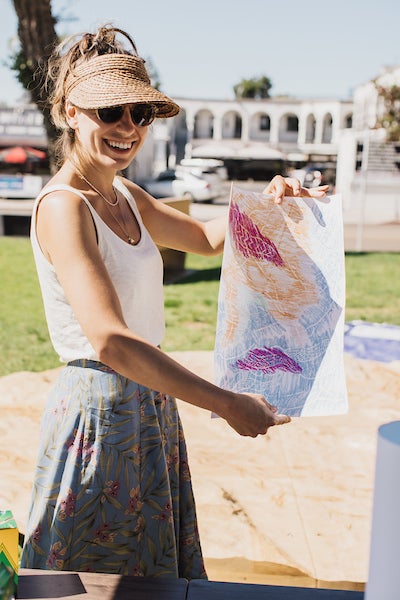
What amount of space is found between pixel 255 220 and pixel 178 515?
2.45ft

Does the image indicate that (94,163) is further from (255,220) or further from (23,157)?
(23,157)

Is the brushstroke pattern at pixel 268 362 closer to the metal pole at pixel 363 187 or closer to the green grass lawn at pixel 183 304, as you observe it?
the green grass lawn at pixel 183 304

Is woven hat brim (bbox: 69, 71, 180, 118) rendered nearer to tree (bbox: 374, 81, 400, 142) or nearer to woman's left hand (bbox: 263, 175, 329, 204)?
woman's left hand (bbox: 263, 175, 329, 204)

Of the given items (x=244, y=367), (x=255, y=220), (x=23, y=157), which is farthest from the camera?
(x=23, y=157)

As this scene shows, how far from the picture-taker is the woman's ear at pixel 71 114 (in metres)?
1.54

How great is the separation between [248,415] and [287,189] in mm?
725

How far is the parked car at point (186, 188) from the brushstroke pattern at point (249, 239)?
23.6 meters

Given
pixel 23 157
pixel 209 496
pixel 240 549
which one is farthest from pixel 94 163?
pixel 23 157

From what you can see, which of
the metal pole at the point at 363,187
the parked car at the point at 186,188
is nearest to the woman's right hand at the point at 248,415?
the metal pole at the point at 363,187

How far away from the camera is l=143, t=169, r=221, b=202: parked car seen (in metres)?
25.4

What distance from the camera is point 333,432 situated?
3.95 m

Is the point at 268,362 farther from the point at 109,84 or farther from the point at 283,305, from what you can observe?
the point at 109,84

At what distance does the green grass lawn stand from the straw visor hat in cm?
415

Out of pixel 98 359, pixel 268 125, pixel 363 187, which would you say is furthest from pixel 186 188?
pixel 268 125
